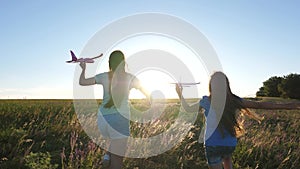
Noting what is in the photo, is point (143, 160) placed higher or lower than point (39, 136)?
lower

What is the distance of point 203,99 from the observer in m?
4.86

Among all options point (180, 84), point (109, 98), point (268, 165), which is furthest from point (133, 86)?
Result: point (268, 165)

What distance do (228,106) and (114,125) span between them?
1.57m

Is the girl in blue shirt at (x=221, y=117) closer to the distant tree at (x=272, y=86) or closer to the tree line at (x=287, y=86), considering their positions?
the tree line at (x=287, y=86)

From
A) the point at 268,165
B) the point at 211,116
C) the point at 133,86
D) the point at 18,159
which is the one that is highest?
the point at 133,86

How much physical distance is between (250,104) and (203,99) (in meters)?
0.64

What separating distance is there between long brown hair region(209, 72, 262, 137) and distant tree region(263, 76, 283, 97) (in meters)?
85.4

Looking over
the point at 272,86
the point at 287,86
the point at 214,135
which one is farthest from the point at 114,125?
the point at 272,86

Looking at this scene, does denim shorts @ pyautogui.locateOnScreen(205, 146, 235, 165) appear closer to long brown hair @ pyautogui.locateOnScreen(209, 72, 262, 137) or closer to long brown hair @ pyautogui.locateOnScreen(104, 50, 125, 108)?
long brown hair @ pyautogui.locateOnScreen(209, 72, 262, 137)

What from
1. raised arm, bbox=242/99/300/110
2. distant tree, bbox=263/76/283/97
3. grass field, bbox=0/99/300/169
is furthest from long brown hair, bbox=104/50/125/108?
distant tree, bbox=263/76/283/97

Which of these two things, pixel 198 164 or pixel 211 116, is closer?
pixel 211 116

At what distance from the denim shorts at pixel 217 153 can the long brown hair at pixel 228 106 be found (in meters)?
0.20

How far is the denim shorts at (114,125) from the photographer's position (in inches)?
187

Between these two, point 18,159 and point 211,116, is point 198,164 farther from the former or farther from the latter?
point 18,159
